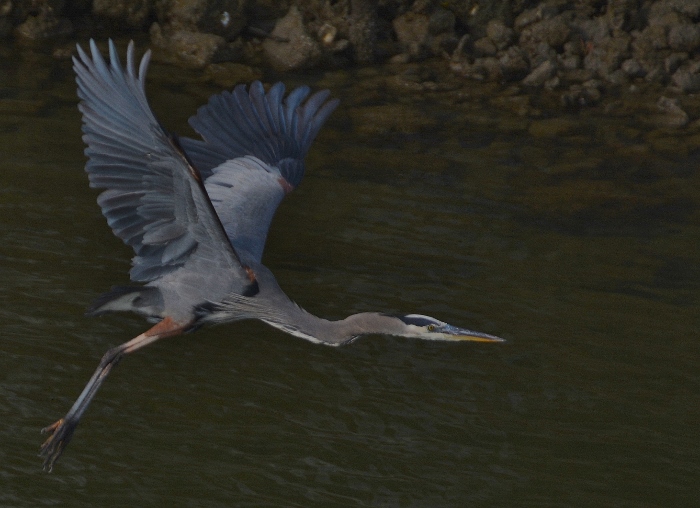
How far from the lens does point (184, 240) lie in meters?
4.84

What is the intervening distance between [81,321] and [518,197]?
121 inches

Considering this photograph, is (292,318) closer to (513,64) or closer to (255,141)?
(255,141)

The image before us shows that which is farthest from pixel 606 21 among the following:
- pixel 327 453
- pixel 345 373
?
pixel 327 453

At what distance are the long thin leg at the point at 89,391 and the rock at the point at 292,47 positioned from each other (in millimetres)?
3533

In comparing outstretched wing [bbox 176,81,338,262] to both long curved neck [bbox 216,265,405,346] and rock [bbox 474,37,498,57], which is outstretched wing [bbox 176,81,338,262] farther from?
rock [bbox 474,37,498,57]

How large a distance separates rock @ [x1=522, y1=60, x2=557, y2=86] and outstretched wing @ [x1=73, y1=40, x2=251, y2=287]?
4237 mm

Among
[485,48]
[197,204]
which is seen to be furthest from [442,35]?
[197,204]

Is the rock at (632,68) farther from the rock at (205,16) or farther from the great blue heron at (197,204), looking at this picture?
the great blue heron at (197,204)

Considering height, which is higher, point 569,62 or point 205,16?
point 205,16

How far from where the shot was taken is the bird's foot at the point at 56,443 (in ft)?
15.1

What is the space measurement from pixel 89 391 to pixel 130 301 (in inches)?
22.1

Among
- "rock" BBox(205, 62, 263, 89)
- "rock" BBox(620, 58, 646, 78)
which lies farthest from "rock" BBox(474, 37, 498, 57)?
"rock" BBox(205, 62, 263, 89)

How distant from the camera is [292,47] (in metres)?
8.27

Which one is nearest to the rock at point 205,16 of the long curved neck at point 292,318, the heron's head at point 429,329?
the long curved neck at point 292,318
